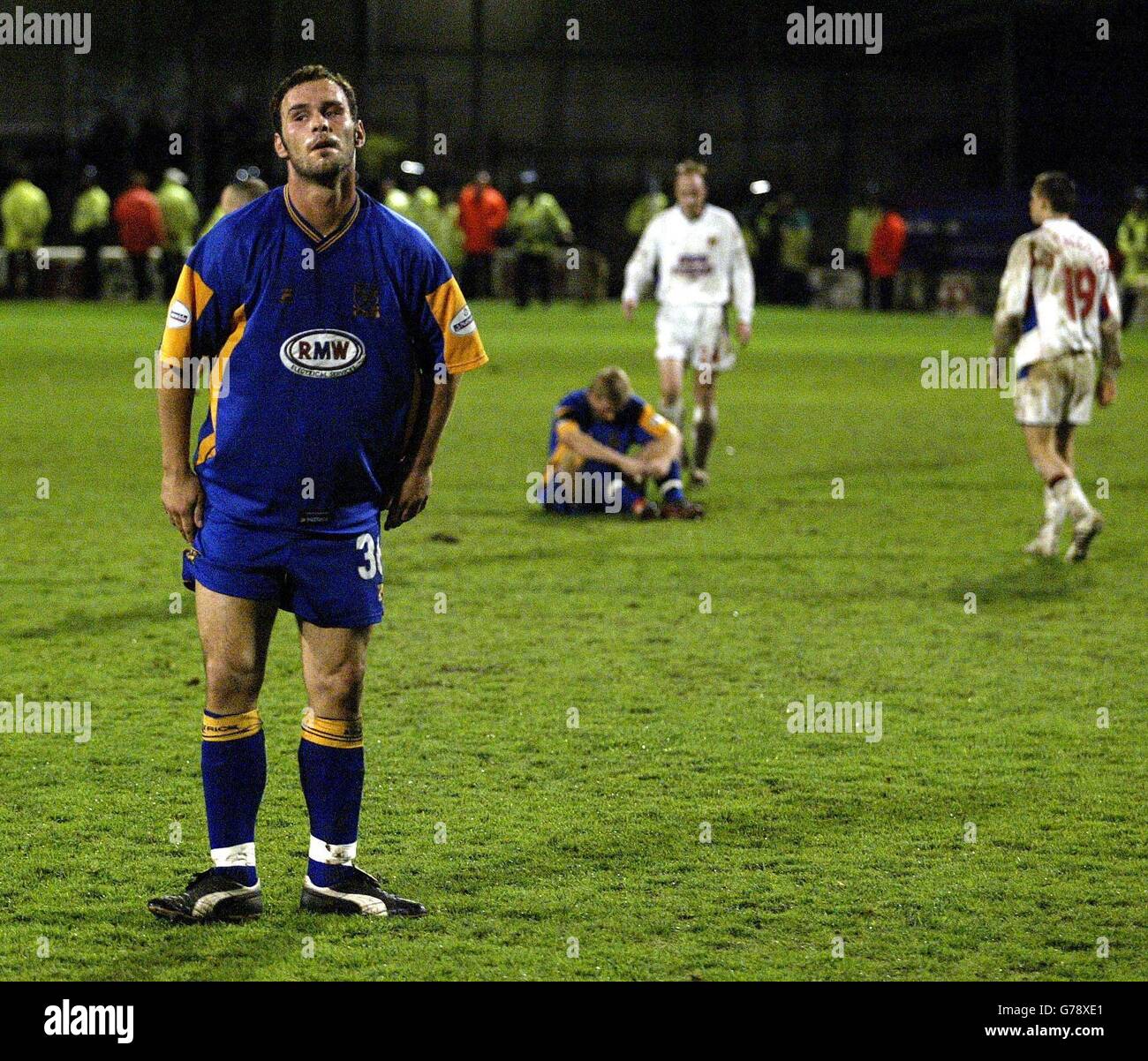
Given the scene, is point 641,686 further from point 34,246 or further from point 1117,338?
point 34,246

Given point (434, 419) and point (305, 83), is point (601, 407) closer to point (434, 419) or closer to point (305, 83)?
point (434, 419)

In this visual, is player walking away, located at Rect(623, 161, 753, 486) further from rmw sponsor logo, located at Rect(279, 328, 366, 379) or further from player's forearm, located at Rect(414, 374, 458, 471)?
rmw sponsor logo, located at Rect(279, 328, 366, 379)

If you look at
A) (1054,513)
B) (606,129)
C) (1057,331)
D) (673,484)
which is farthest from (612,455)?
(606,129)

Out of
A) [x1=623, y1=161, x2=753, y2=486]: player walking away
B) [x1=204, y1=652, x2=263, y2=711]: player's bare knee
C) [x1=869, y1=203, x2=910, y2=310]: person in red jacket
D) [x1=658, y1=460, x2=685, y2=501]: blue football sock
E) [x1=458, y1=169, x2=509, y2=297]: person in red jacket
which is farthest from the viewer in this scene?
[x1=869, y1=203, x2=910, y2=310]: person in red jacket

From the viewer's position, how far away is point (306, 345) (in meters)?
4.58

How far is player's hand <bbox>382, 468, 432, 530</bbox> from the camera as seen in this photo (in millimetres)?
4891

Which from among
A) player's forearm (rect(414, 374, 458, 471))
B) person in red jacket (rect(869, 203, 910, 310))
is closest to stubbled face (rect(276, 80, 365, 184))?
player's forearm (rect(414, 374, 458, 471))

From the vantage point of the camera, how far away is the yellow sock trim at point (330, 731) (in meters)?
4.84

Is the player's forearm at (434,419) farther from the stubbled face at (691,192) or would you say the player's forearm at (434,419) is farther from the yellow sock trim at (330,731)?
the stubbled face at (691,192)

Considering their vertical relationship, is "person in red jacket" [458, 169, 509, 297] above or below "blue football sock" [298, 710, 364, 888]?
above

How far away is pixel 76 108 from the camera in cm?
3866

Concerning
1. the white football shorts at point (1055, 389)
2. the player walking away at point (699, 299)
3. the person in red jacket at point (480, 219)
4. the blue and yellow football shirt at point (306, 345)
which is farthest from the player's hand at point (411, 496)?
the person in red jacket at point (480, 219)

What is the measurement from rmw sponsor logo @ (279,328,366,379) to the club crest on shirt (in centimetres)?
6

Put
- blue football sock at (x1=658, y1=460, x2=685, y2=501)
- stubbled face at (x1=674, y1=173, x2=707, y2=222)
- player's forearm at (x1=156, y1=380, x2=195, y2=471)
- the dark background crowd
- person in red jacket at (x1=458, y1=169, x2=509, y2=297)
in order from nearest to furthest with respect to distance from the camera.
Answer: player's forearm at (x1=156, y1=380, x2=195, y2=471), blue football sock at (x1=658, y1=460, x2=685, y2=501), stubbled face at (x1=674, y1=173, x2=707, y2=222), person in red jacket at (x1=458, y1=169, x2=509, y2=297), the dark background crowd
